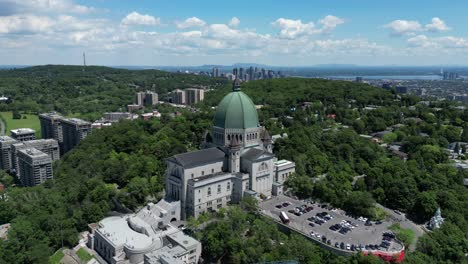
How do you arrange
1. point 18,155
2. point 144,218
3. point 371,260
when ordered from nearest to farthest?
point 371,260
point 144,218
point 18,155

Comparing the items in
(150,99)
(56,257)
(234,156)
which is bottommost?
(56,257)

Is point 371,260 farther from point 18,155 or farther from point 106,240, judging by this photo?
point 18,155

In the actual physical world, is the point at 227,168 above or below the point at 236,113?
below

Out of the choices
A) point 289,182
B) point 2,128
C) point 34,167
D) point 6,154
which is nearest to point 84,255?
point 289,182

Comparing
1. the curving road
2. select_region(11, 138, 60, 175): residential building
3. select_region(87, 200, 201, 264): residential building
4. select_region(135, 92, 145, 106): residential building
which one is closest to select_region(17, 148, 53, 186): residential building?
select_region(11, 138, 60, 175): residential building

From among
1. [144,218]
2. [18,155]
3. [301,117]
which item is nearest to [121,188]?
[144,218]

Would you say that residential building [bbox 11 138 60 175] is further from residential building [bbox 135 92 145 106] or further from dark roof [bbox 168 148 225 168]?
residential building [bbox 135 92 145 106]

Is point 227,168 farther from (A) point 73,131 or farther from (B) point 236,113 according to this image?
(A) point 73,131

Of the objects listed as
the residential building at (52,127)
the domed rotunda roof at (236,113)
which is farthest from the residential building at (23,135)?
the domed rotunda roof at (236,113)
